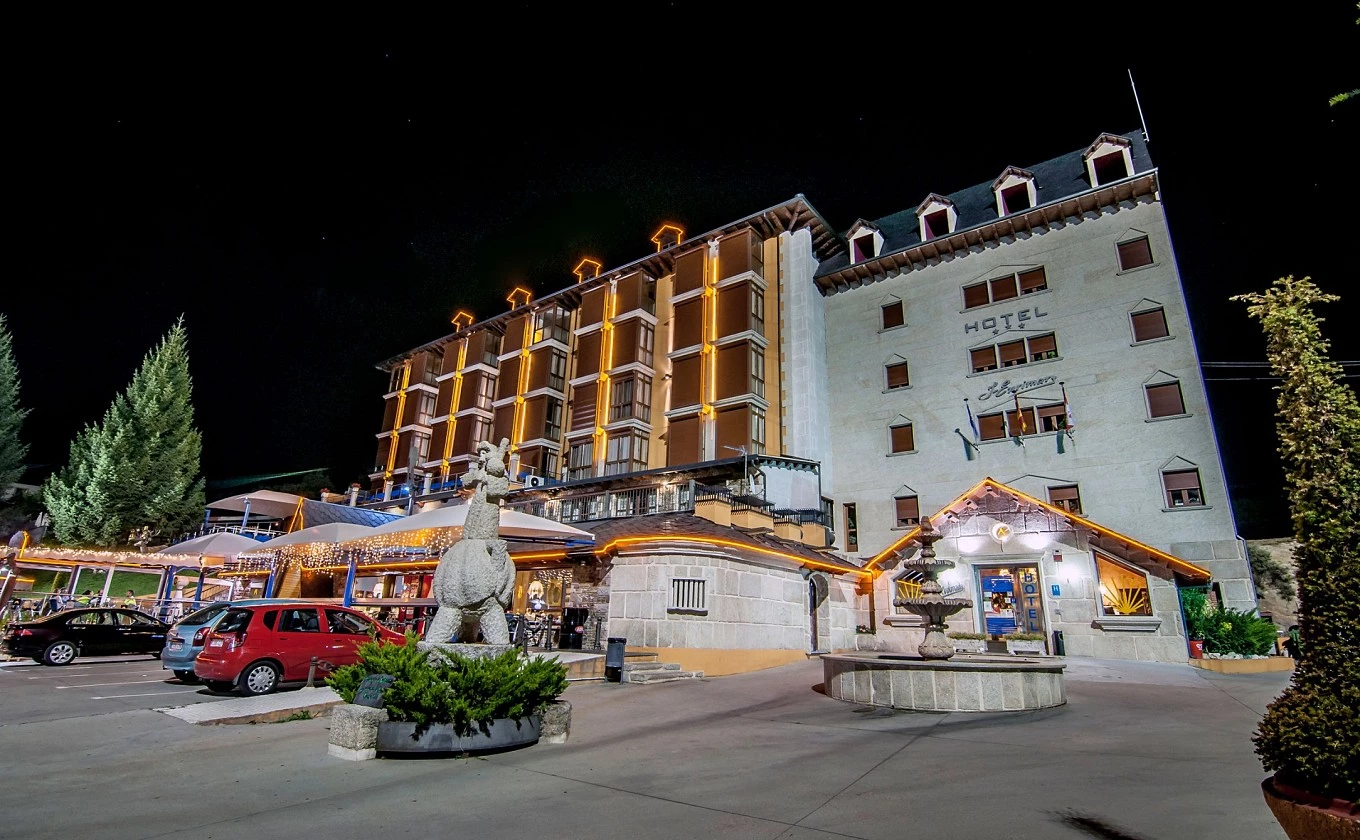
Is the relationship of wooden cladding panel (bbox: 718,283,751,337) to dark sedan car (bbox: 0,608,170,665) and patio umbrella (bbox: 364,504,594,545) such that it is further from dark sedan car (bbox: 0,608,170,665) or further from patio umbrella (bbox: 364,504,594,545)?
dark sedan car (bbox: 0,608,170,665)

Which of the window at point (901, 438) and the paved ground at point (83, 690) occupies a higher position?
the window at point (901, 438)

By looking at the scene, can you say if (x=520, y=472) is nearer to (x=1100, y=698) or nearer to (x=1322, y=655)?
(x=1100, y=698)

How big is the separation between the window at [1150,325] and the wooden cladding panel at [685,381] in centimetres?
1819

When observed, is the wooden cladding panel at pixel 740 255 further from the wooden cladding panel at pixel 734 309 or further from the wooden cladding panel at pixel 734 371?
the wooden cladding panel at pixel 734 371

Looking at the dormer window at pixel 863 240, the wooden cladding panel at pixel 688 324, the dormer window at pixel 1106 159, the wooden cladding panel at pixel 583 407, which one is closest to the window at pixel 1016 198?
the dormer window at pixel 1106 159

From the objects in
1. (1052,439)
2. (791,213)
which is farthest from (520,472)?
(1052,439)

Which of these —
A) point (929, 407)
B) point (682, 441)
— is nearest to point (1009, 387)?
point (929, 407)

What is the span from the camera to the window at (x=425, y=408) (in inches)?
1833

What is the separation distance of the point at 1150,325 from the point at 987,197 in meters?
9.98

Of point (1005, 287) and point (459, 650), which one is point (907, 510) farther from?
point (459, 650)

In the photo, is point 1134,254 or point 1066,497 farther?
point 1134,254

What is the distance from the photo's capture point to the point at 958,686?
1026cm

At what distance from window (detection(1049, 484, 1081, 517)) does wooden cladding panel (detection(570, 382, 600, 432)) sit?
22542 mm

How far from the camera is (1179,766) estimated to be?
6.38 meters
